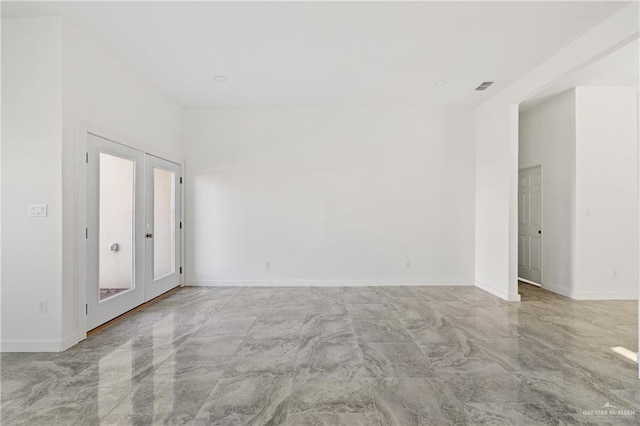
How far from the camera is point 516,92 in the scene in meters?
4.12

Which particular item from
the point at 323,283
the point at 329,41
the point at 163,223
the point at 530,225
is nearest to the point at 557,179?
the point at 530,225

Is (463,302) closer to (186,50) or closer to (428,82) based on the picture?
(428,82)

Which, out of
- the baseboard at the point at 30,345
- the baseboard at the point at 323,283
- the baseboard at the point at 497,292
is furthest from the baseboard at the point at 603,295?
the baseboard at the point at 30,345

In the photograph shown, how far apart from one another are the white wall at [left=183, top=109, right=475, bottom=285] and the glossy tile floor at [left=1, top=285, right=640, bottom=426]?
1337 millimetres

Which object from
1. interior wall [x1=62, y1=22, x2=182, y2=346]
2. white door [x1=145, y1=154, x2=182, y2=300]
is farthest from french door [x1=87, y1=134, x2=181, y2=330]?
interior wall [x1=62, y1=22, x2=182, y2=346]

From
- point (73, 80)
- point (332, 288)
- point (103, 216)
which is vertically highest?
point (73, 80)

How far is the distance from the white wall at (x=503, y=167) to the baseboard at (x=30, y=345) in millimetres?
5413

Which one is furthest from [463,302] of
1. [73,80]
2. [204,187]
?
[73,80]

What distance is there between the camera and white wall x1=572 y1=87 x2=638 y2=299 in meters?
4.39

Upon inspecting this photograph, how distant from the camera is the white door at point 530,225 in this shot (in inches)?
204

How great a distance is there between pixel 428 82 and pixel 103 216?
14.5 feet

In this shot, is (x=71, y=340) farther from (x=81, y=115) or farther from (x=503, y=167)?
(x=503, y=167)

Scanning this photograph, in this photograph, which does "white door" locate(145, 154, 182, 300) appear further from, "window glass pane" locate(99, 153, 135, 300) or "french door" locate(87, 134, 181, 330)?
"window glass pane" locate(99, 153, 135, 300)

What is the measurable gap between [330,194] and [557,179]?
12.2 ft
